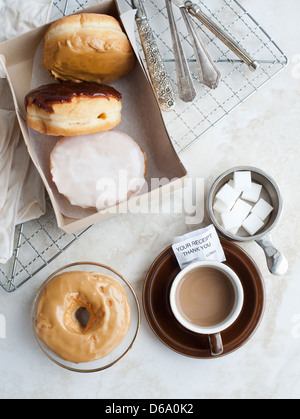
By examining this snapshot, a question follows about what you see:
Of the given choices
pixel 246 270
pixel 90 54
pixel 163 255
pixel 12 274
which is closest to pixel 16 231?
pixel 12 274

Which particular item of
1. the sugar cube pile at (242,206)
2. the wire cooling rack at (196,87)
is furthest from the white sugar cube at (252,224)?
the wire cooling rack at (196,87)

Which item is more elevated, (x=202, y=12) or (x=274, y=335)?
(x=202, y=12)

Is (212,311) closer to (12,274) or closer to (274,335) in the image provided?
(274,335)

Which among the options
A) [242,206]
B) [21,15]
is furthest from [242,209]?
[21,15]

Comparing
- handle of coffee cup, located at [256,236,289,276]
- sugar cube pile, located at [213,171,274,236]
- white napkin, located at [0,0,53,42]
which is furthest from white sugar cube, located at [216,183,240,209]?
white napkin, located at [0,0,53,42]

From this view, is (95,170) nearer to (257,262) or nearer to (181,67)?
(181,67)
